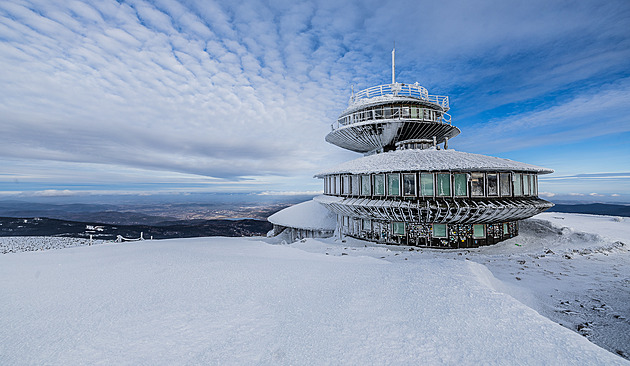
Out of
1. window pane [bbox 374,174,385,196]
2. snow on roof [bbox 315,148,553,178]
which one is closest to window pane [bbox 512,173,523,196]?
snow on roof [bbox 315,148,553,178]

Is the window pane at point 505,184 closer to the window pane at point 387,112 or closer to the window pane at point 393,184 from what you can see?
the window pane at point 393,184

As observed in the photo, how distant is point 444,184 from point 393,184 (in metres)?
3.10

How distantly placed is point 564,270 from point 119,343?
14503 mm

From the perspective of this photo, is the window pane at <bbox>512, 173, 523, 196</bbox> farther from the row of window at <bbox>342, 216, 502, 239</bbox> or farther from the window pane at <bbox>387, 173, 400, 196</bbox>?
the window pane at <bbox>387, 173, 400, 196</bbox>

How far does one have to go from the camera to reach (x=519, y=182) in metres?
16.9

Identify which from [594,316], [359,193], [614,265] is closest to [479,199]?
[614,265]

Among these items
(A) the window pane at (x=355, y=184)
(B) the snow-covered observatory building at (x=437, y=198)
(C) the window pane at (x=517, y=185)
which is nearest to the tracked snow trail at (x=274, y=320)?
(B) the snow-covered observatory building at (x=437, y=198)

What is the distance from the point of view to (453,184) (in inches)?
622

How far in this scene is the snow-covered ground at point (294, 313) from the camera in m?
3.74

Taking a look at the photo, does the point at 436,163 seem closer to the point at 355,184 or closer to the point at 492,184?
the point at 492,184

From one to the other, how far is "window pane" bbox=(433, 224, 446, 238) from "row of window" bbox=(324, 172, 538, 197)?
2.01m

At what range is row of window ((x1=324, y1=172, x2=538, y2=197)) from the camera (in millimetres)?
15797

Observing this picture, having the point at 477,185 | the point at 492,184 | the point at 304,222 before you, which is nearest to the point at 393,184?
the point at 477,185

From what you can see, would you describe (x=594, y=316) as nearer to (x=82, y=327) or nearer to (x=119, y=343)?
(x=119, y=343)
